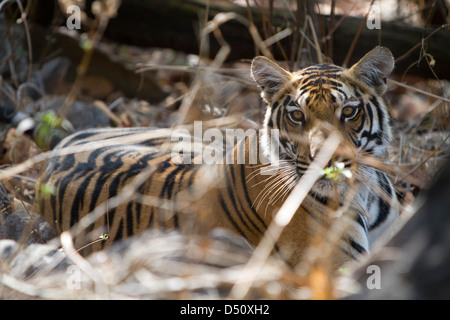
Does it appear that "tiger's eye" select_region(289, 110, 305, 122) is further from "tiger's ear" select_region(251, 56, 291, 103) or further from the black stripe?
the black stripe

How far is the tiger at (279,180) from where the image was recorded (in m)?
3.01

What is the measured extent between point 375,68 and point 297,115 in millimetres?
511

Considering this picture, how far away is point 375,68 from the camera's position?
3105mm

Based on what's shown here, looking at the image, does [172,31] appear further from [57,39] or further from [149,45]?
[57,39]

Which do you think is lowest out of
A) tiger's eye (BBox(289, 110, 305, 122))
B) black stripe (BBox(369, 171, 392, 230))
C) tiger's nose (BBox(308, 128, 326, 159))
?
black stripe (BBox(369, 171, 392, 230))

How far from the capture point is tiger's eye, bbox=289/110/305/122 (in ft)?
10.0

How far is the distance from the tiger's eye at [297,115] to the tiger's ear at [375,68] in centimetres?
38

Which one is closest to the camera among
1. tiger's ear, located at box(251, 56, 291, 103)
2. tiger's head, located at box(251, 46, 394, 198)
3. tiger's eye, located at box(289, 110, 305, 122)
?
tiger's head, located at box(251, 46, 394, 198)

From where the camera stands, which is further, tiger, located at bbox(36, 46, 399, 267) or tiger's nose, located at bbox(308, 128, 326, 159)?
tiger, located at bbox(36, 46, 399, 267)

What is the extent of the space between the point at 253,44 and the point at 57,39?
2700 millimetres

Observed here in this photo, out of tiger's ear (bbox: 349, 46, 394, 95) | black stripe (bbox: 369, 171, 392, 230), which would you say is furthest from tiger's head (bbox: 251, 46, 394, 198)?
black stripe (bbox: 369, 171, 392, 230)

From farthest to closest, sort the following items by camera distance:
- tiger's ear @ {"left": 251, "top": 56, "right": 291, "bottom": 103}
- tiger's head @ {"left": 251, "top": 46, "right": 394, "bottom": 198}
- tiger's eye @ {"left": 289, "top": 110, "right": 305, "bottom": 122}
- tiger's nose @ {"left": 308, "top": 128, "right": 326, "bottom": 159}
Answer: tiger's ear @ {"left": 251, "top": 56, "right": 291, "bottom": 103} < tiger's eye @ {"left": 289, "top": 110, "right": 305, "bottom": 122} < tiger's head @ {"left": 251, "top": 46, "right": 394, "bottom": 198} < tiger's nose @ {"left": 308, "top": 128, "right": 326, "bottom": 159}

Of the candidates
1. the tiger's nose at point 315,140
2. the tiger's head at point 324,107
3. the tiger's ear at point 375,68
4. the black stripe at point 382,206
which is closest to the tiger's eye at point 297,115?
the tiger's head at point 324,107

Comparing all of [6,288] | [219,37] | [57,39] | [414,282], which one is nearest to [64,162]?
[6,288]
